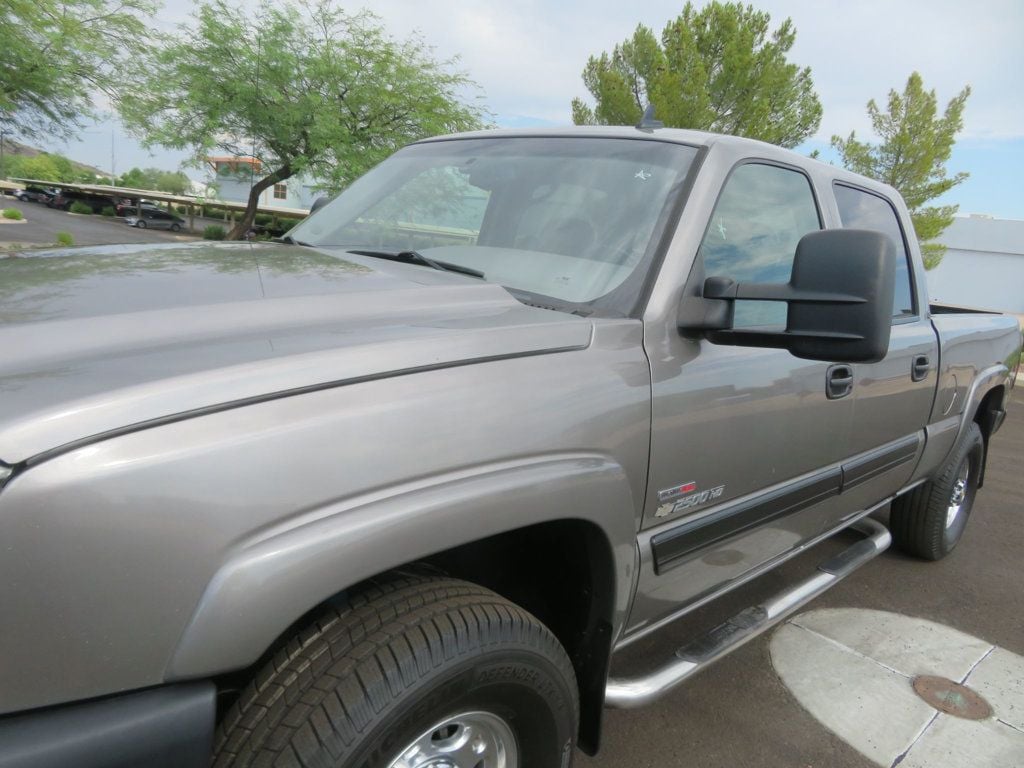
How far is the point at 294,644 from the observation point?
1.37 m

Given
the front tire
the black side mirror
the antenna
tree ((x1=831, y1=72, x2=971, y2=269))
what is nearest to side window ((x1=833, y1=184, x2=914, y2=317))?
the antenna

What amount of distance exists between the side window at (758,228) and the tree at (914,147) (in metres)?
21.6

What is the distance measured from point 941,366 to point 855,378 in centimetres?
103

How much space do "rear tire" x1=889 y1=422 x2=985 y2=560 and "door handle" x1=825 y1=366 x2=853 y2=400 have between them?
174cm

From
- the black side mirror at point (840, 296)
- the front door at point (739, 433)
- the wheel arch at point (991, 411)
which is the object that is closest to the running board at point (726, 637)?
the front door at point (739, 433)

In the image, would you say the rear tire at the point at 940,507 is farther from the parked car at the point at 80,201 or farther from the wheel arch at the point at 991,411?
the parked car at the point at 80,201

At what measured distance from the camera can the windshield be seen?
2117 mm

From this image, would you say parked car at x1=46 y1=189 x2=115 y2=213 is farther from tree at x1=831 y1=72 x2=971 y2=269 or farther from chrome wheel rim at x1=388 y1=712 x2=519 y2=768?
chrome wheel rim at x1=388 y1=712 x2=519 y2=768

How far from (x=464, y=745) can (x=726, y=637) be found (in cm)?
114

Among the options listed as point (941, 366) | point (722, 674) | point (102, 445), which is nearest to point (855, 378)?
point (941, 366)

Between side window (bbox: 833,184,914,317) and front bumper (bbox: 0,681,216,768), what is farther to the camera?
side window (bbox: 833,184,914,317)

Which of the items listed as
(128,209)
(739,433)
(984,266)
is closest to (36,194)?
(128,209)

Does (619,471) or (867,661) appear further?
(867,661)

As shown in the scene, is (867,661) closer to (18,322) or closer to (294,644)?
(294,644)
